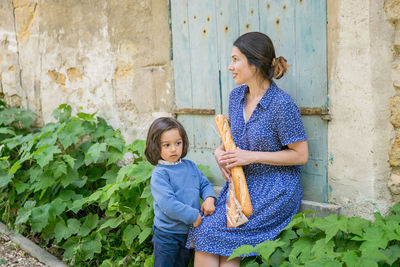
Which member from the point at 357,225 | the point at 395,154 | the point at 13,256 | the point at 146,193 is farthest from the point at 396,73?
the point at 13,256

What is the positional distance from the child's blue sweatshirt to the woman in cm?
10

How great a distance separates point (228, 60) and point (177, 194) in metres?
1.16

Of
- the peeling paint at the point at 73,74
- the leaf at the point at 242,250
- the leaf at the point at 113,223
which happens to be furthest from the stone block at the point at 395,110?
the peeling paint at the point at 73,74

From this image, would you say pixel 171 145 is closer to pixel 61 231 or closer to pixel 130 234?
pixel 130 234

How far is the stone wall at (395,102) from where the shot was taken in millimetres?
2242

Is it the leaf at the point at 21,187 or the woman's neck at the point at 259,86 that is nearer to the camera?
the woman's neck at the point at 259,86

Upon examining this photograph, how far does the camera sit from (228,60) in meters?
3.12

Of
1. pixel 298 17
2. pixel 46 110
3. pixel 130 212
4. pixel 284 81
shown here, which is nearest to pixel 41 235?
pixel 130 212

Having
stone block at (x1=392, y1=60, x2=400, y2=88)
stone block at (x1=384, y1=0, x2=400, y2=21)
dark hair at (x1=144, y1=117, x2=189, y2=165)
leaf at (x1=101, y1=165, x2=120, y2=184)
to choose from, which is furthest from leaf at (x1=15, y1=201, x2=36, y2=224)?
stone block at (x1=384, y1=0, x2=400, y2=21)

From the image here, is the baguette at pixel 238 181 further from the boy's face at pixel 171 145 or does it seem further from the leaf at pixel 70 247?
the leaf at pixel 70 247

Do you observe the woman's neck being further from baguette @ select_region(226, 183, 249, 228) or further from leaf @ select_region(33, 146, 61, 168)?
leaf @ select_region(33, 146, 61, 168)

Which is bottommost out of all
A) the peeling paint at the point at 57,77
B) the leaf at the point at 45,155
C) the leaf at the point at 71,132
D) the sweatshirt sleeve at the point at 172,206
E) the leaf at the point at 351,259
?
the leaf at the point at 351,259

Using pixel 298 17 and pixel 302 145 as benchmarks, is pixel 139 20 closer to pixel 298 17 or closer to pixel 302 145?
pixel 298 17

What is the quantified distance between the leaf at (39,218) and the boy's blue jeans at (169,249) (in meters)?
1.35
